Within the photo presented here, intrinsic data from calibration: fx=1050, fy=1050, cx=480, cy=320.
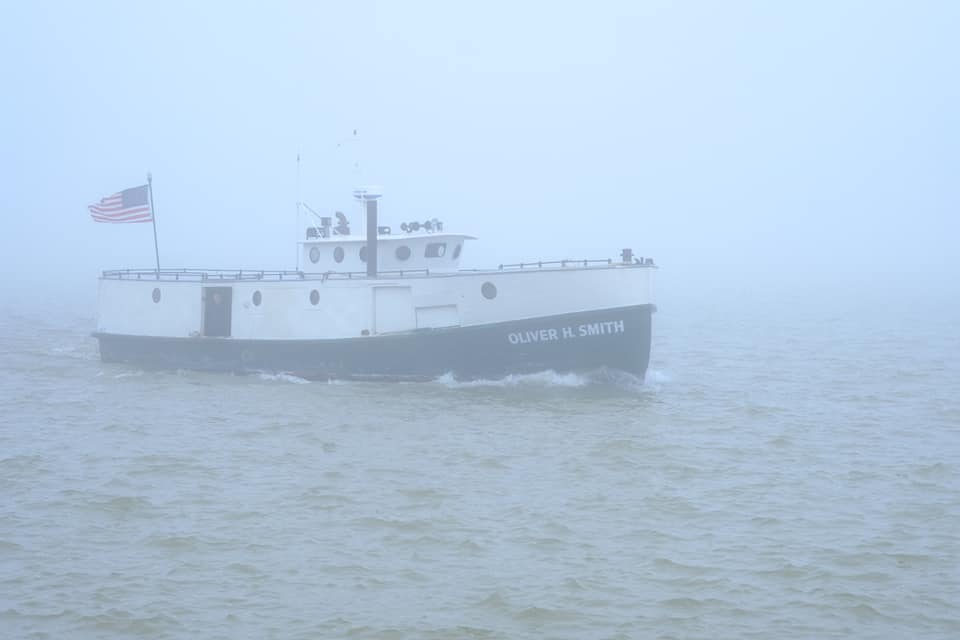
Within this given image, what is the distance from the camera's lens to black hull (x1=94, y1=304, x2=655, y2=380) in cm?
2359

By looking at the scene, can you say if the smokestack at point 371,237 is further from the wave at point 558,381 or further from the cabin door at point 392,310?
the wave at point 558,381

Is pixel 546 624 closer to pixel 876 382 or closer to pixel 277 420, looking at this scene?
pixel 277 420

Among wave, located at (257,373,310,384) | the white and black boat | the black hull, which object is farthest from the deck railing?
wave, located at (257,373,310,384)

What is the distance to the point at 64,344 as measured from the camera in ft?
123

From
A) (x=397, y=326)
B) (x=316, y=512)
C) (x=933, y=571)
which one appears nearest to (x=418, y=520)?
(x=316, y=512)

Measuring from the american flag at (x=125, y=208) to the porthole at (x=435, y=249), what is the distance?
782cm

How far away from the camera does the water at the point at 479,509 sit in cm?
1092

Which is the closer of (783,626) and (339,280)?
(783,626)

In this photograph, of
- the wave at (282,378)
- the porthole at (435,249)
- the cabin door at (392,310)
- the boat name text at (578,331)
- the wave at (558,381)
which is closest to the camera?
the boat name text at (578,331)

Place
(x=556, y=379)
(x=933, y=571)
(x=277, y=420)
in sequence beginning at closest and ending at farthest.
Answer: (x=933, y=571) → (x=277, y=420) → (x=556, y=379)

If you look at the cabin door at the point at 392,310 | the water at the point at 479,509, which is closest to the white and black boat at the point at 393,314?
the cabin door at the point at 392,310

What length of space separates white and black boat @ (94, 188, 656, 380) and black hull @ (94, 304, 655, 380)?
0.02 metres

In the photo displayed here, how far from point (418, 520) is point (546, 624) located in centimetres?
376

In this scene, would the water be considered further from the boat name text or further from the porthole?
the porthole
